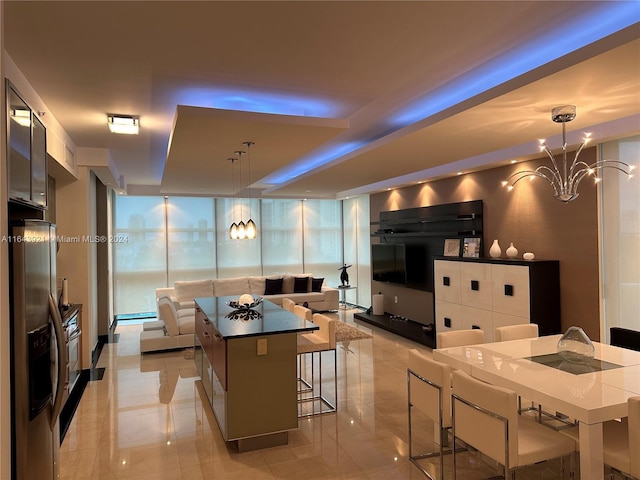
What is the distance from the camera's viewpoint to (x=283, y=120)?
343 cm

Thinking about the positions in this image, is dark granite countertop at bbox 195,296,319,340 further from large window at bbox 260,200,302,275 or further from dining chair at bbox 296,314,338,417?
large window at bbox 260,200,302,275

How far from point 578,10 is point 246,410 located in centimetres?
337

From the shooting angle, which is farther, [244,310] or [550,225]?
[550,225]

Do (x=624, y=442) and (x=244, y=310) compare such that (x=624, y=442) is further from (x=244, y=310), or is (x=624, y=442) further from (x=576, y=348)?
(x=244, y=310)

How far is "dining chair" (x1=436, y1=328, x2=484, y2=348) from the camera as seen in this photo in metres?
3.56

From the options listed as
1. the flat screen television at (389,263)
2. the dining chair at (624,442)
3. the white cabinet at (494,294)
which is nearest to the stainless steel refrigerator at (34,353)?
the dining chair at (624,442)

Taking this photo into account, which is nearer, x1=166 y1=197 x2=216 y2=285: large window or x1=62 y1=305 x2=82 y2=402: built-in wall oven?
x1=62 y1=305 x2=82 y2=402: built-in wall oven

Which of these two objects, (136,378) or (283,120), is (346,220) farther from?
(283,120)

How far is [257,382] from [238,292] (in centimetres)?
595

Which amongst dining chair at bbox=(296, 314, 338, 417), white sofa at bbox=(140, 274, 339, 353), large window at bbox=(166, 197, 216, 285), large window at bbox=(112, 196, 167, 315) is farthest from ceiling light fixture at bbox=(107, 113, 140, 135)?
large window at bbox=(166, 197, 216, 285)

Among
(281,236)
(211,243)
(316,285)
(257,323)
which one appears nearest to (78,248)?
(257,323)

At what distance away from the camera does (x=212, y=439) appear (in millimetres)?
3551

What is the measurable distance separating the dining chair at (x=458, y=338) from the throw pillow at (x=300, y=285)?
6.06 m

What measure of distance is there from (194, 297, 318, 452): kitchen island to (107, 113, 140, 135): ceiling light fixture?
206cm
